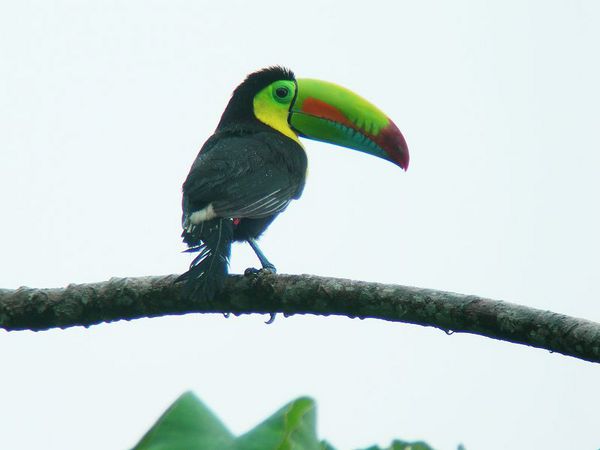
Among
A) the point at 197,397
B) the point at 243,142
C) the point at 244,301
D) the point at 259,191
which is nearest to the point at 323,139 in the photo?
the point at 243,142

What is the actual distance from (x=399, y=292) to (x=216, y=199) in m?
1.88

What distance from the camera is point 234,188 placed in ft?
17.3

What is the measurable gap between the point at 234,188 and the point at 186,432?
3.32 meters

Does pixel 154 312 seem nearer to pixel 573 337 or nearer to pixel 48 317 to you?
pixel 48 317

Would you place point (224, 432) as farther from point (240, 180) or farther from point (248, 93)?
point (248, 93)

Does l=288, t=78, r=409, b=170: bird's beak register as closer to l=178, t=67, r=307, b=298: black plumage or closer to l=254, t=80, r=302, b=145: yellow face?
l=254, t=80, r=302, b=145: yellow face

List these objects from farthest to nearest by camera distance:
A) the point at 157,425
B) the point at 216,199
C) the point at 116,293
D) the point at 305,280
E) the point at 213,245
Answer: the point at 216,199 → the point at 213,245 → the point at 116,293 → the point at 305,280 → the point at 157,425

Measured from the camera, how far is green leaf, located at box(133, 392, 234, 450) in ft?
6.54

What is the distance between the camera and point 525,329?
3.17 metres

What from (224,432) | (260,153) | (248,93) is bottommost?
(224,432)

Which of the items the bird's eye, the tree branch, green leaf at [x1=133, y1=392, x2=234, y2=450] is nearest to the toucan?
the bird's eye

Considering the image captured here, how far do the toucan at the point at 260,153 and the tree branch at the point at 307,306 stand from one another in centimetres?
15

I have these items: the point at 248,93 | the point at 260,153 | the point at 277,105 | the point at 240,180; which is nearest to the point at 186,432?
the point at 240,180

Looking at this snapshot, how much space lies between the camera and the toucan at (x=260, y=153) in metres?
4.98
